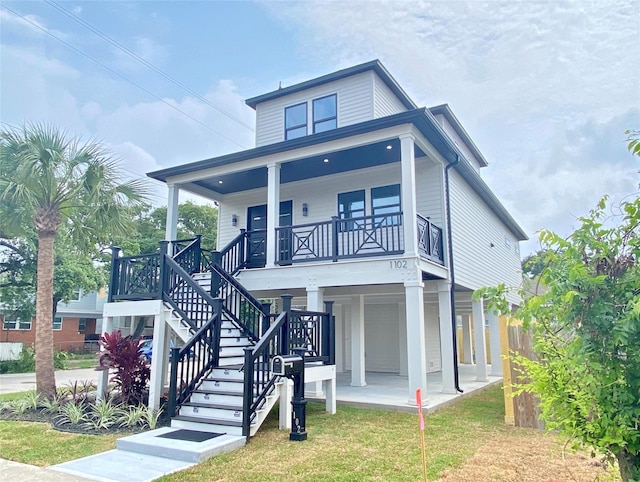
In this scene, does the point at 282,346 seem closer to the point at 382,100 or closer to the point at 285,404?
the point at 285,404

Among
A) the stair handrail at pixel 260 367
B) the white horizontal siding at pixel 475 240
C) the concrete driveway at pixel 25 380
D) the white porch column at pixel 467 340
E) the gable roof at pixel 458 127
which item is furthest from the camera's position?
the white porch column at pixel 467 340

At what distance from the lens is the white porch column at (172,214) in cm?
1198

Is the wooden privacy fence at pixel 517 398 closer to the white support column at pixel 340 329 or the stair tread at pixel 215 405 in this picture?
the stair tread at pixel 215 405

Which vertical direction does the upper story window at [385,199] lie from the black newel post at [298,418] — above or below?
above

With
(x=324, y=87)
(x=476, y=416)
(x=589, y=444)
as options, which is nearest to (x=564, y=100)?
(x=324, y=87)

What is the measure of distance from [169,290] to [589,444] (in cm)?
785

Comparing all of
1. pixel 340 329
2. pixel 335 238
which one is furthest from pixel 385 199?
pixel 340 329

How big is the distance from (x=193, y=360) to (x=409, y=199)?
520 cm

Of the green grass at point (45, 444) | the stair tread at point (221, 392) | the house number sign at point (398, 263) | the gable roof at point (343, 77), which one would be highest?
the gable roof at point (343, 77)

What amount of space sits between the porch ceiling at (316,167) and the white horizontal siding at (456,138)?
3.17m

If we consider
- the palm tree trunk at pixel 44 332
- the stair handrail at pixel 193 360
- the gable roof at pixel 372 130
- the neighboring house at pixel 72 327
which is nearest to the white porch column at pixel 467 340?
the gable roof at pixel 372 130

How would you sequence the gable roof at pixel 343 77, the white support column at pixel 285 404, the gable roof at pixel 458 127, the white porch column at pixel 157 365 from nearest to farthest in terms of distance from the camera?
the white support column at pixel 285 404 → the white porch column at pixel 157 365 → the gable roof at pixel 343 77 → the gable roof at pixel 458 127

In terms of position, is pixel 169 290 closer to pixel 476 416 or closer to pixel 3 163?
pixel 3 163

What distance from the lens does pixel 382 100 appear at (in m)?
13.0
